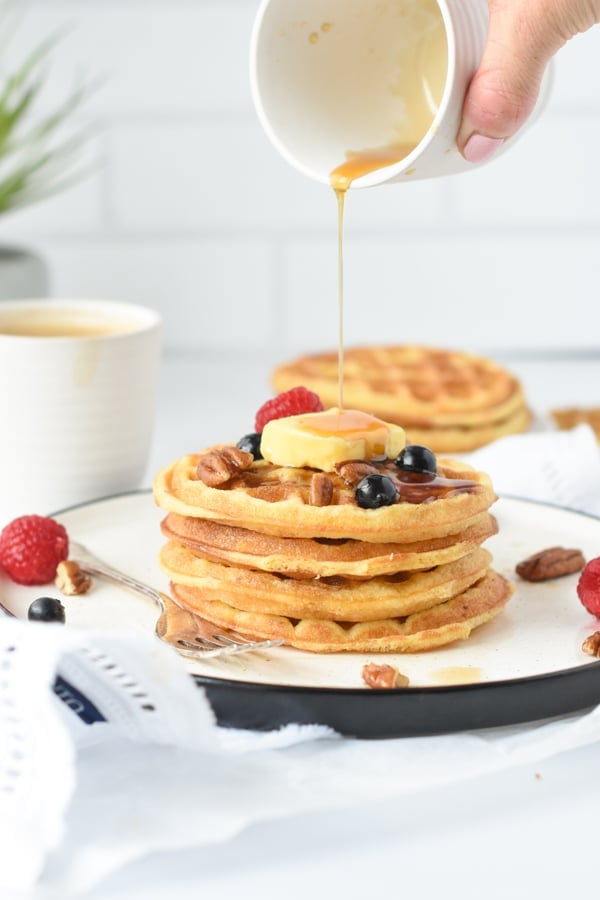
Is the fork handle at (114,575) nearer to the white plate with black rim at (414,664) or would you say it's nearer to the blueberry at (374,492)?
the white plate with black rim at (414,664)

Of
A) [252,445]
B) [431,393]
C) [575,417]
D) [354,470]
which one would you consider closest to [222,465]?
[252,445]

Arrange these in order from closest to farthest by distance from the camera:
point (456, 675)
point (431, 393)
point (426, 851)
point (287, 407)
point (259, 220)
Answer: point (426, 851)
point (456, 675)
point (287, 407)
point (431, 393)
point (259, 220)

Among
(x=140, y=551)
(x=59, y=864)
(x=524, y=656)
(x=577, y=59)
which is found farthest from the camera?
(x=577, y=59)

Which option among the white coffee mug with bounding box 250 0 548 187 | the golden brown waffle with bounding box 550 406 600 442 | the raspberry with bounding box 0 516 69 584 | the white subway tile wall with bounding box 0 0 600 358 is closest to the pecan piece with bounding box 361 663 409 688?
the raspberry with bounding box 0 516 69 584

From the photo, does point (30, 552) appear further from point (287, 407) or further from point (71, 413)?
point (71, 413)

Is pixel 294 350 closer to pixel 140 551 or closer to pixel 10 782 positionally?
pixel 140 551

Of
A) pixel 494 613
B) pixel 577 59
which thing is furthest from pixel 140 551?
pixel 577 59
